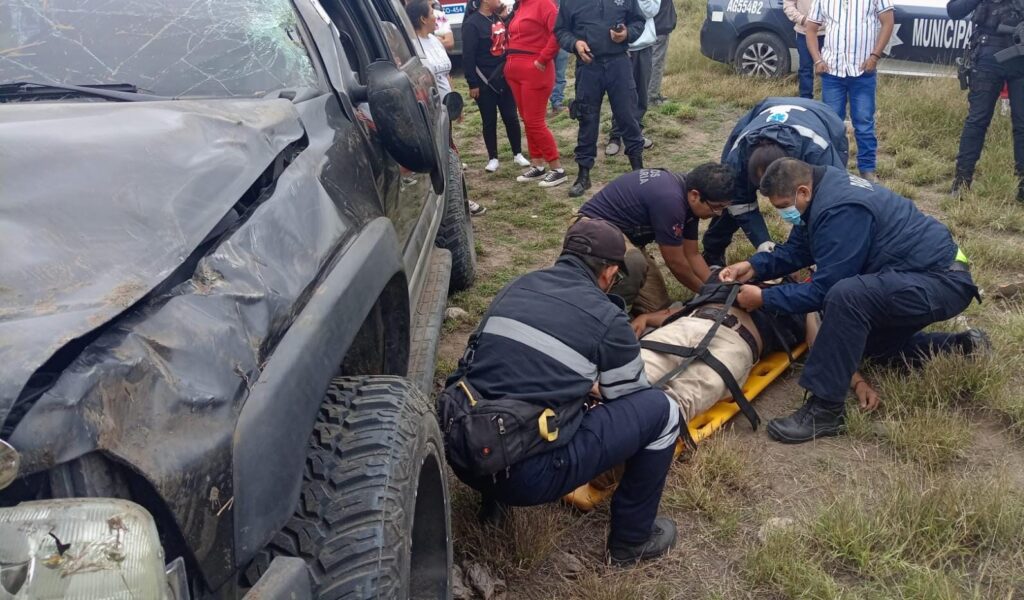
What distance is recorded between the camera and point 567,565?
2982mm

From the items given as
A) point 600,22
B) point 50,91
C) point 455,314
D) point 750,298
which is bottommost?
point 455,314

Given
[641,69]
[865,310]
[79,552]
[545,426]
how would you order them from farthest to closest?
[641,69]
[865,310]
[545,426]
[79,552]

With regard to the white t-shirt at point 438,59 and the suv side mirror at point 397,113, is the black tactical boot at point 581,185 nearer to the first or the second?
the white t-shirt at point 438,59

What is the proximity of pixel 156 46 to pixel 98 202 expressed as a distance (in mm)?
1203

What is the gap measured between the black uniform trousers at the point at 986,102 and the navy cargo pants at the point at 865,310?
287cm

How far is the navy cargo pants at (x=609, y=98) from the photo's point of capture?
6715mm

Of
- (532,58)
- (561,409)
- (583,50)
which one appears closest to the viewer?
(561,409)

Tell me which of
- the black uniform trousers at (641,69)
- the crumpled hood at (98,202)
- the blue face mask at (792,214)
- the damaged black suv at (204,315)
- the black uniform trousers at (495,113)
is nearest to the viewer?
the damaged black suv at (204,315)

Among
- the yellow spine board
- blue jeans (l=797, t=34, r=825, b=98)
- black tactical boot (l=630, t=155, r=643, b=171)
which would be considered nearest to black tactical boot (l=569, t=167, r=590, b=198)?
black tactical boot (l=630, t=155, r=643, b=171)

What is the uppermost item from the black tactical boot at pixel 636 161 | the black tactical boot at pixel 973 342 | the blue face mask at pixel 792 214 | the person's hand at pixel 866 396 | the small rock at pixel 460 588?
the blue face mask at pixel 792 214

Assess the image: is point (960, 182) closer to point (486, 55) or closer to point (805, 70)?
point (805, 70)

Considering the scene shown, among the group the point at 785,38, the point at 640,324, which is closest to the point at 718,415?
the point at 640,324

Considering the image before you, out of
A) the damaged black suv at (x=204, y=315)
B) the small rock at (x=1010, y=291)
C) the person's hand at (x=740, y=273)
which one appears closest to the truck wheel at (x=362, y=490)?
the damaged black suv at (x=204, y=315)

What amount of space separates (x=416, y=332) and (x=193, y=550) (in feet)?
6.61
